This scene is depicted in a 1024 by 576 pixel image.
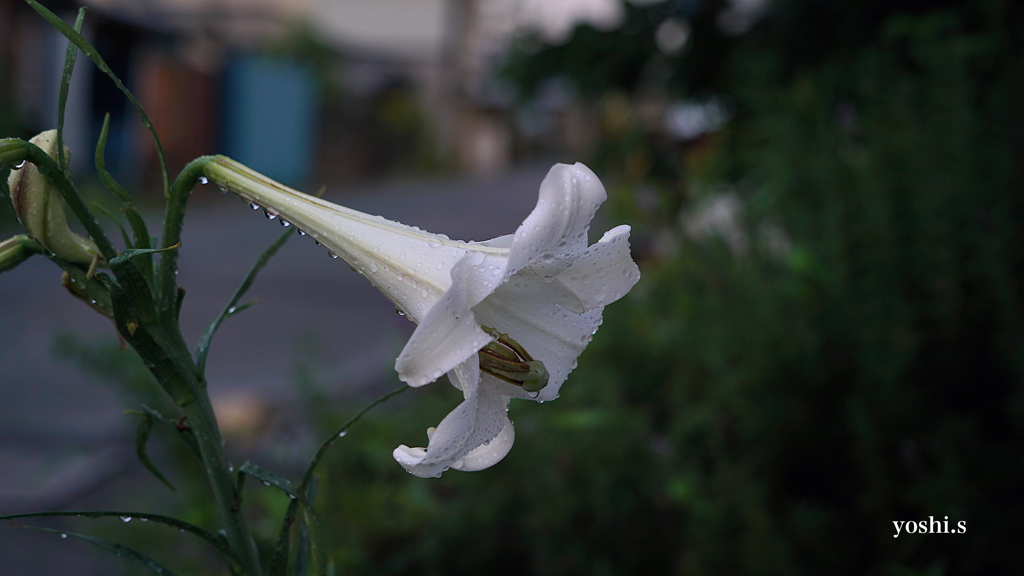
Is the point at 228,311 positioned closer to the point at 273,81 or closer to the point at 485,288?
the point at 485,288

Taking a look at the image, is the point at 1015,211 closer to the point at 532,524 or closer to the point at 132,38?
the point at 532,524

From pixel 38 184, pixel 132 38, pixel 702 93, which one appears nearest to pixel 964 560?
pixel 38 184

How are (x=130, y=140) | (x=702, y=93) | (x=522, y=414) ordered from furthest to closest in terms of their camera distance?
(x=130, y=140) < (x=702, y=93) < (x=522, y=414)

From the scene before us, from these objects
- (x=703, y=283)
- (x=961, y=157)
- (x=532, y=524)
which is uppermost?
(x=961, y=157)

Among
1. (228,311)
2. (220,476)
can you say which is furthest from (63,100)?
(220,476)

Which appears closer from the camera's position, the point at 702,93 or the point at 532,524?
the point at 532,524

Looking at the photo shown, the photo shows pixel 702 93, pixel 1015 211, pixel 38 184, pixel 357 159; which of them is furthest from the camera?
pixel 357 159

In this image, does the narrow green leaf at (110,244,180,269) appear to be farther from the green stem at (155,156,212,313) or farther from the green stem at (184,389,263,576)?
the green stem at (184,389,263,576)

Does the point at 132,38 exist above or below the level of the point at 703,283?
above
